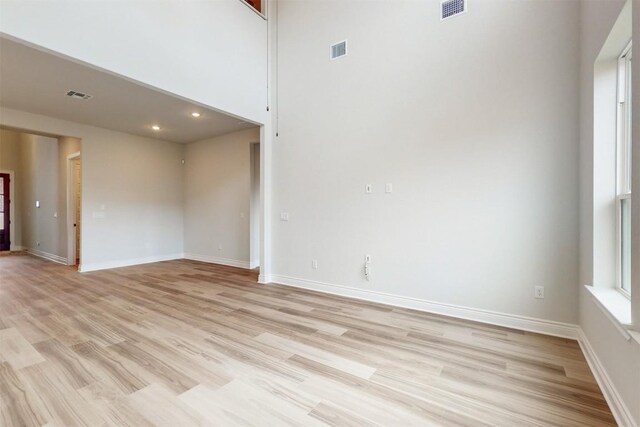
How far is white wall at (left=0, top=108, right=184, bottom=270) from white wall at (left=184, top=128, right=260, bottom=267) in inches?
15.0

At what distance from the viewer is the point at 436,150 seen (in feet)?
10.4

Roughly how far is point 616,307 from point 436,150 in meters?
2.01

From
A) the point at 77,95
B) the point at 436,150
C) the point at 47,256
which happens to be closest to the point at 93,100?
the point at 77,95

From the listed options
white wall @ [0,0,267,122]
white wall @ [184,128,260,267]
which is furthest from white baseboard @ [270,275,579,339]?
white wall @ [0,0,267,122]

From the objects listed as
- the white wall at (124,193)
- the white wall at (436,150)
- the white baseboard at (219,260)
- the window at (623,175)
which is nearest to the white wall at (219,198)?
the white baseboard at (219,260)

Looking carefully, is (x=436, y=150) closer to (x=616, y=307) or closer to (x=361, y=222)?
(x=361, y=222)

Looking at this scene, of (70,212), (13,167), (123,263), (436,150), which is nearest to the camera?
(436,150)

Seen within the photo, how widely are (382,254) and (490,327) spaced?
1.33m

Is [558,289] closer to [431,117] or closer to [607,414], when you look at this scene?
[607,414]

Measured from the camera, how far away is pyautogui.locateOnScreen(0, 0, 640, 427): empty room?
177 centimetres

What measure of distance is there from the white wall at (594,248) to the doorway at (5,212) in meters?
12.3

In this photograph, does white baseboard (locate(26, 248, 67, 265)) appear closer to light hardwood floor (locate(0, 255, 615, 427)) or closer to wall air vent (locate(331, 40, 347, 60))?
light hardwood floor (locate(0, 255, 615, 427))

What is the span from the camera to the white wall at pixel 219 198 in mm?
5832

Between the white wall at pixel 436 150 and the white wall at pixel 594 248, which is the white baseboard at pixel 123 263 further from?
the white wall at pixel 594 248
